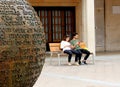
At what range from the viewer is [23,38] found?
380cm

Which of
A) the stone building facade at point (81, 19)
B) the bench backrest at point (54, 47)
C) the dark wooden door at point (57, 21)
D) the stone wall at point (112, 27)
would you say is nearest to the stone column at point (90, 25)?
the stone building facade at point (81, 19)

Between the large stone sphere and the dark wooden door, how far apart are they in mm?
20618

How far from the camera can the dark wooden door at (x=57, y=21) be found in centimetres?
2466

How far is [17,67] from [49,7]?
20.8 metres

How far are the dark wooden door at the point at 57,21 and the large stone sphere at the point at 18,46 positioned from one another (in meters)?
20.6

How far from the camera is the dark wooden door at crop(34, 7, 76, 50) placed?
2466 centimetres

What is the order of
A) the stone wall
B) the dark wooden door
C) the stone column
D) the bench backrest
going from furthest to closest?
the stone wall → the dark wooden door → the stone column → the bench backrest

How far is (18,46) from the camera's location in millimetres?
3762

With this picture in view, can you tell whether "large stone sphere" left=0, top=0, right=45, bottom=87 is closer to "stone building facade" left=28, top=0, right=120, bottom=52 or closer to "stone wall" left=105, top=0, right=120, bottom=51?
"stone building facade" left=28, top=0, right=120, bottom=52

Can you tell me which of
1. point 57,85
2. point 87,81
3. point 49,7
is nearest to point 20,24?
point 57,85

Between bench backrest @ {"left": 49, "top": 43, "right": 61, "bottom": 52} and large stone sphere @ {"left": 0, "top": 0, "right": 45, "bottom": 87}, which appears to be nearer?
large stone sphere @ {"left": 0, "top": 0, "right": 45, "bottom": 87}

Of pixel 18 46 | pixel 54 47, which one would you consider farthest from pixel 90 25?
pixel 18 46

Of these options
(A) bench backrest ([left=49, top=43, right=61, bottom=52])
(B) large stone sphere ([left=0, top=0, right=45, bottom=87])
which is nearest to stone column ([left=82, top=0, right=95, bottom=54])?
(A) bench backrest ([left=49, top=43, right=61, bottom=52])

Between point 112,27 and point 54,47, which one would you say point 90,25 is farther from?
point 112,27
